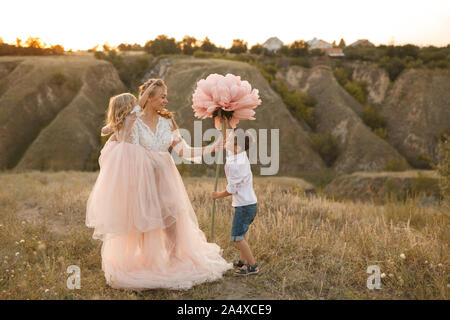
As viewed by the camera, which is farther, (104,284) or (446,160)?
(446,160)

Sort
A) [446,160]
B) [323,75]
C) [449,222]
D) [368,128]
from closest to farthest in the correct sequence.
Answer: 1. [449,222]
2. [446,160]
3. [368,128]
4. [323,75]

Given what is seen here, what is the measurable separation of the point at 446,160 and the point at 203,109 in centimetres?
1530

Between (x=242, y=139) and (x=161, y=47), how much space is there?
221ft

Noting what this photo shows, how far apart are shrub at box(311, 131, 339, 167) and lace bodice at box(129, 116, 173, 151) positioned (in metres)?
43.5

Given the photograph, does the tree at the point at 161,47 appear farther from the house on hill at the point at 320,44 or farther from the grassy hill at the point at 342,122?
the house on hill at the point at 320,44

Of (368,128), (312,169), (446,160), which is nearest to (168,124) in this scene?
(446,160)

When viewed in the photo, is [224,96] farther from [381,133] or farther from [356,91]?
[356,91]

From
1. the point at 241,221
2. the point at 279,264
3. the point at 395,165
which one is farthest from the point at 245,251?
the point at 395,165

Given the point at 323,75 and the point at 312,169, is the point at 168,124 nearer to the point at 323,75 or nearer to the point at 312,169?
the point at 312,169

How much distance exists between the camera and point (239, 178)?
13.3ft

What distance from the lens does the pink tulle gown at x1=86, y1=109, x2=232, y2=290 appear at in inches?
159

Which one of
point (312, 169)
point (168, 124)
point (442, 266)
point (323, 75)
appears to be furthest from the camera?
point (323, 75)

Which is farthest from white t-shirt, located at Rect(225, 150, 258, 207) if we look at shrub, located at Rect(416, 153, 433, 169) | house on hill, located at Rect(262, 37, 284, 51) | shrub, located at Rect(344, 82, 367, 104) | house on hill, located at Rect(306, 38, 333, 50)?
house on hill, located at Rect(262, 37, 284, 51)
